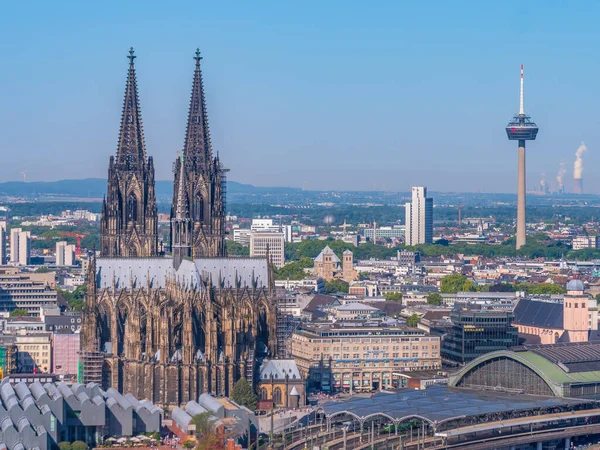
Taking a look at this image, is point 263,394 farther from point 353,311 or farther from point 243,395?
point 353,311

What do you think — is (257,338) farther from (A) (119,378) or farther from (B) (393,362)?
(B) (393,362)

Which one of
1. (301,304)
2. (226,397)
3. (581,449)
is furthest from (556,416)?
(301,304)

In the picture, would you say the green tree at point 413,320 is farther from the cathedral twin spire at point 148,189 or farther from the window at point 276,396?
the window at point 276,396

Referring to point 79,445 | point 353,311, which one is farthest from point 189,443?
point 353,311

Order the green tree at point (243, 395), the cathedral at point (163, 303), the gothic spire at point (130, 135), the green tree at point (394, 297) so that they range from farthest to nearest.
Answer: the green tree at point (394, 297) → the gothic spire at point (130, 135) → the cathedral at point (163, 303) → the green tree at point (243, 395)

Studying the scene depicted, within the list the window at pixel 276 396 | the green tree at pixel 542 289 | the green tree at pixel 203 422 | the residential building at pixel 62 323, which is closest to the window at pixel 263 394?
the window at pixel 276 396

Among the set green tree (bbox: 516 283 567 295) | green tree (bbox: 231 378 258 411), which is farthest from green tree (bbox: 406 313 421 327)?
green tree (bbox: 231 378 258 411)
